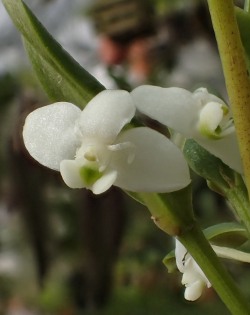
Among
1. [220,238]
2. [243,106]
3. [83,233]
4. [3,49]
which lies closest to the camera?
[243,106]

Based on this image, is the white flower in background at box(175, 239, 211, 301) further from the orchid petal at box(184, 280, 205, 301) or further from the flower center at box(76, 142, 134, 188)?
the flower center at box(76, 142, 134, 188)

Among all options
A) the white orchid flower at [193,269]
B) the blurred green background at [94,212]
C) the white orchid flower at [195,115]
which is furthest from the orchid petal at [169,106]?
the blurred green background at [94,212]

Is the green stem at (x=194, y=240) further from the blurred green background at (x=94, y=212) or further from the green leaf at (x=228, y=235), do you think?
the blurred green background at (x=94, y=212)

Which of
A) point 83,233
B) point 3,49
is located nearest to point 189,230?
point 83,233

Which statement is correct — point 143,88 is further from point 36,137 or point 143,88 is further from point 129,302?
point 129,302

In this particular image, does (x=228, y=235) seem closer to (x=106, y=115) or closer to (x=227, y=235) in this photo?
(x=227, y=235)

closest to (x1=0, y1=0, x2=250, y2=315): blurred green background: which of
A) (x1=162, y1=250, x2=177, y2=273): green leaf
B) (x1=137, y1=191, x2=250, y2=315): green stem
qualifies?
(x1=162, y1=250, x2=177, y2=273): green leaf
